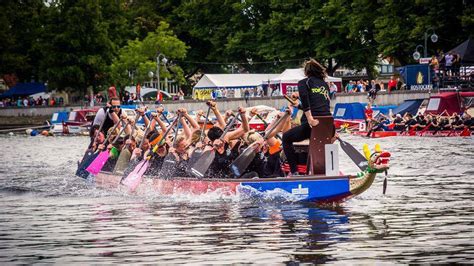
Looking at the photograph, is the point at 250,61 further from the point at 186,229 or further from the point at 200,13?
the point at 186,229

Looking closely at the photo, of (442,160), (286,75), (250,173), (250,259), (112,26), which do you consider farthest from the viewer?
(112,26)

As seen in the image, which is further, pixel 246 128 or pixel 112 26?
pixel 112 26

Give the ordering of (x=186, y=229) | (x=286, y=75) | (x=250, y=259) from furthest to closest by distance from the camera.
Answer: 1. (x=286, y=75)
2. (x=186, y=229)
3. (x=250, y=259)

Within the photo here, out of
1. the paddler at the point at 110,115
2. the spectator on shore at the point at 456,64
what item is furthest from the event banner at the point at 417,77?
the paddler at the point at 110,115

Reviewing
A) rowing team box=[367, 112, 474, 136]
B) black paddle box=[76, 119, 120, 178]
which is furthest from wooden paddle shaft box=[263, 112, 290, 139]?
rowing team box=[367, 112, 474, 136]

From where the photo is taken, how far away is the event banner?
226ft

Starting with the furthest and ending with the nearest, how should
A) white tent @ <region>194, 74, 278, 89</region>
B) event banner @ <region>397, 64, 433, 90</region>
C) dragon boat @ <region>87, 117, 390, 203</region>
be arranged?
1. white tent @ <region>194, 74, 278, 89</region>
2. event banner @ <region>397, 64, 433, 90</region>
3. dragon boat @ <region>87, 117, 390, 203</region>

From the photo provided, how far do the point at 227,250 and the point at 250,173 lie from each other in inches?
248

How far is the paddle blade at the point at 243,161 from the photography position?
22156mm

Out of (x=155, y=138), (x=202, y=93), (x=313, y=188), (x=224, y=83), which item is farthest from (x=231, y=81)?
(x=313, y=188)

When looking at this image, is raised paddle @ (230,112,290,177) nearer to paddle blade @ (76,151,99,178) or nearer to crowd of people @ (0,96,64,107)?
paddle blade @ (76,151,99,178)

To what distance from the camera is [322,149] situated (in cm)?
2062

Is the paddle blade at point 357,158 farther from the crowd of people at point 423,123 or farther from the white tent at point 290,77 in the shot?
the white tent at point 290,77

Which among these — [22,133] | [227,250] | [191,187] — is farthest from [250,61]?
[227,250]
